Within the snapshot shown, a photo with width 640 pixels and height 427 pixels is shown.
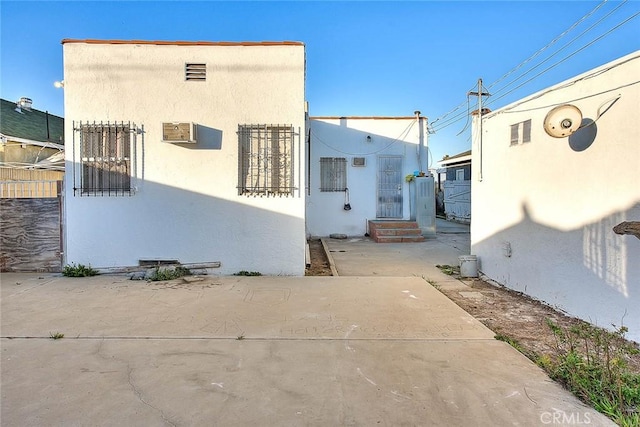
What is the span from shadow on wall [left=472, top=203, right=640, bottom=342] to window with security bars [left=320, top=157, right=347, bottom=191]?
296 inches

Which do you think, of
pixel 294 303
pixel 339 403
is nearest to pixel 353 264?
pixel 294 303

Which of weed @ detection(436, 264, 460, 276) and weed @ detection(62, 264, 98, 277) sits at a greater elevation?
weed @ detection(62, 264, 98, 277)

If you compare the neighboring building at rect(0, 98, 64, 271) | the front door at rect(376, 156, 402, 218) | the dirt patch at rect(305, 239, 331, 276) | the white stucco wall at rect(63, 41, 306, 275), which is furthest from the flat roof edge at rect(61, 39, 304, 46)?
the front door at rect(376, 156, 402, 218)

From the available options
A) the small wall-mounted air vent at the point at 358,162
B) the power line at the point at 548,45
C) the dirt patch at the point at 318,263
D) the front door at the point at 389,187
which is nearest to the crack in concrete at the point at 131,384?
the dirt patch at the point at 318,263

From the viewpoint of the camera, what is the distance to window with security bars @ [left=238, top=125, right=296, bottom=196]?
20.9 ft

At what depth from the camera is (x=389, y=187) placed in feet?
43.1

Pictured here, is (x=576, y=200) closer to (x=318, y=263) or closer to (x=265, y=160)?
(x=265, y=160)

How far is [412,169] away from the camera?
1316 cm

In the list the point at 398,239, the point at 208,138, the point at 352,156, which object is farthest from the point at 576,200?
the point at 352,156

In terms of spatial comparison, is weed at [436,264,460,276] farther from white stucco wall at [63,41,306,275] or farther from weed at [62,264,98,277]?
weed at [62,264,98,277]

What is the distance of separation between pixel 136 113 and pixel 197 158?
1.35m

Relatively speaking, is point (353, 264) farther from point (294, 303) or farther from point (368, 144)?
point (368, 144)

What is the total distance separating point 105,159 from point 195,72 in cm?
226

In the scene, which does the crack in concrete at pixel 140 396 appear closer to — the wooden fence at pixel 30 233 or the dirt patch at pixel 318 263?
the dirt patch at pixel 318 263
